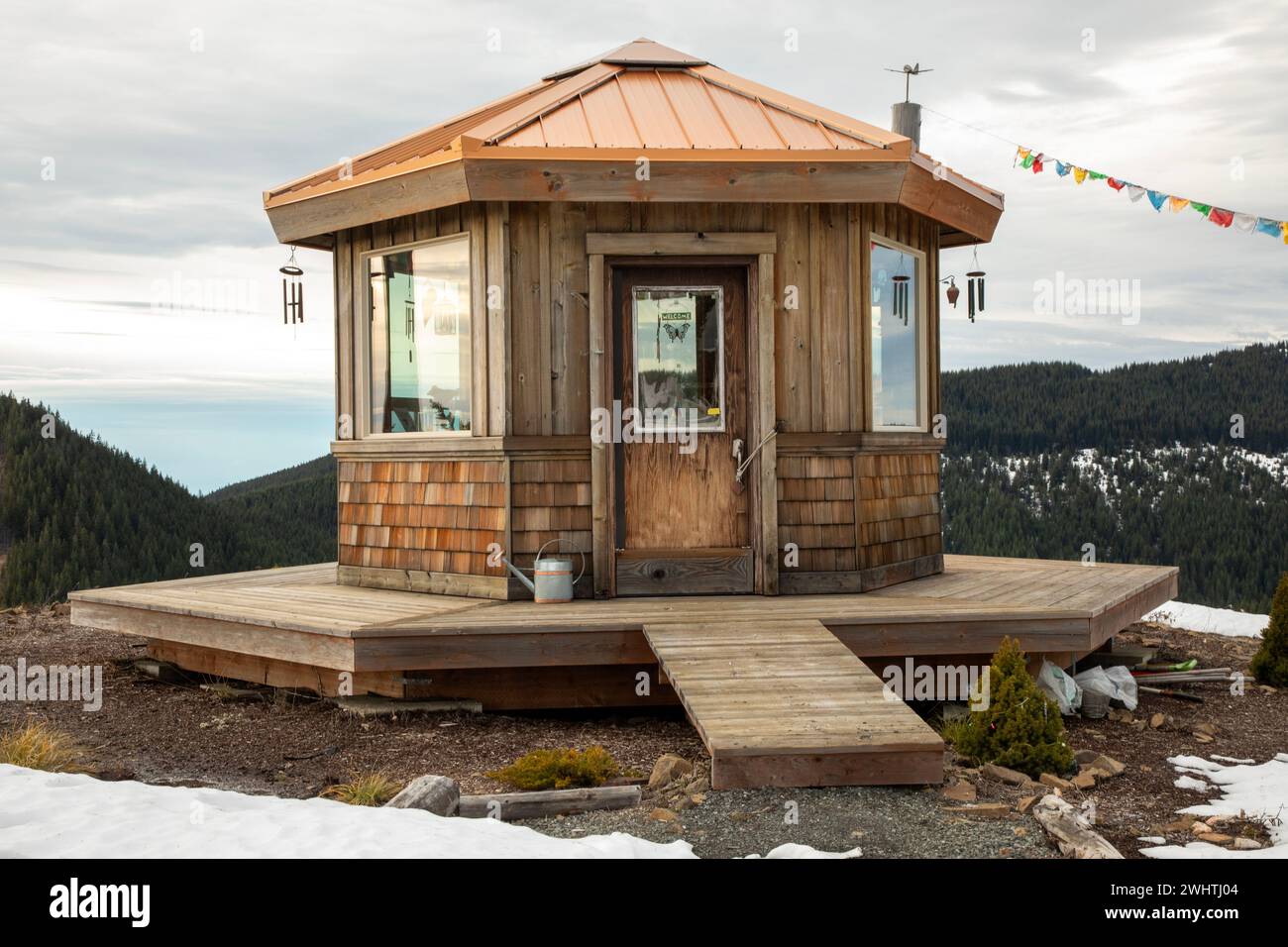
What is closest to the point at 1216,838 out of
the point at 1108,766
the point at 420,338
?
the point at 1108,766

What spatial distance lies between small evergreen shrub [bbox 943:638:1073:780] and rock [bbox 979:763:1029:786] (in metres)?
0.18

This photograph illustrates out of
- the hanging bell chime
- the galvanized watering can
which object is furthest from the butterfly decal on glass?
the hanging bell chime

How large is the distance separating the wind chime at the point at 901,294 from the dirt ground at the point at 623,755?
3194mm

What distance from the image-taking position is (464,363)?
756cm

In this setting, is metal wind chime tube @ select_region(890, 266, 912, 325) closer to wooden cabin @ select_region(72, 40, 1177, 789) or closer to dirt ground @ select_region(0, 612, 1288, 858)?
wooden cabin @ select_region(72, 40, 1177, 789)

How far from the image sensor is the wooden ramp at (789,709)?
14.6 feet

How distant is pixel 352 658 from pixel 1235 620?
10149 millimetres

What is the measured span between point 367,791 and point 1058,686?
427 cm

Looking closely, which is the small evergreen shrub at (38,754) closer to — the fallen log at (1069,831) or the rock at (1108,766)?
the fallen log at (1069,831)

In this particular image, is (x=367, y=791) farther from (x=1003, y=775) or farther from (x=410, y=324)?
(x=410, y=324)

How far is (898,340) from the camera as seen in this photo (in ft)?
27.0

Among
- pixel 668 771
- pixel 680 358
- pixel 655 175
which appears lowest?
pixel 668 771

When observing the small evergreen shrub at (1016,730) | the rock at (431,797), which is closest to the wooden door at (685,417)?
the small evergreen shrub at (1016,730)
